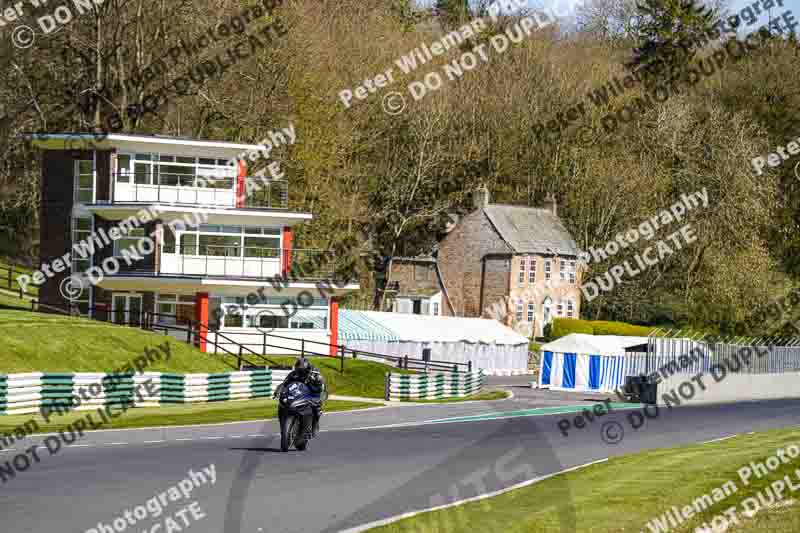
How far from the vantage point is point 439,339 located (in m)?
66.1

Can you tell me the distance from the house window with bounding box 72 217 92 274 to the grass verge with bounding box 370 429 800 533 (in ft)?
119

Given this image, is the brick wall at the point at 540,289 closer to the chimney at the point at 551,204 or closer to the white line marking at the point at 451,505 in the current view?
the chimney at the point at 551,204

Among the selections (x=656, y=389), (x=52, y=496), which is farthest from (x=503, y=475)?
(x=656, y=389)

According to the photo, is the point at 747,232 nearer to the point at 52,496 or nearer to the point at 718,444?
the point at 718,444

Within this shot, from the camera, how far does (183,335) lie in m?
51.7

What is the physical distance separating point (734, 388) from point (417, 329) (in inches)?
726

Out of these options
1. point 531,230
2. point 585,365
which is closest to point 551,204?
point 531,230

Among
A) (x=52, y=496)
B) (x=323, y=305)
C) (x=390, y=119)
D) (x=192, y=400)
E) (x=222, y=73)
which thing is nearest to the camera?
(x=52, y=496)

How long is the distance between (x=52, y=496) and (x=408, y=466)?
7.49 meters

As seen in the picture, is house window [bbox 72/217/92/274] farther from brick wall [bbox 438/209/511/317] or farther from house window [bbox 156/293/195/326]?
brick wall [bbox 438/209/511/317]

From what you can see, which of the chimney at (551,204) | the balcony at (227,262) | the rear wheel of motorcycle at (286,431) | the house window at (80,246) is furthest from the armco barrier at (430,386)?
the chimney at (551,204)

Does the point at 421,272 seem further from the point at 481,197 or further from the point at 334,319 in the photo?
the point at 334,319

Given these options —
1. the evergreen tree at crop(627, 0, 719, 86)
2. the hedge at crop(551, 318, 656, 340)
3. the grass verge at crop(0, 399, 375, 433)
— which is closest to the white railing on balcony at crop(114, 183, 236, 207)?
the grass verge at crop(0, 399, 375, 433)

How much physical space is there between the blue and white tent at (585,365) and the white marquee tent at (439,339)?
26.5 ft
